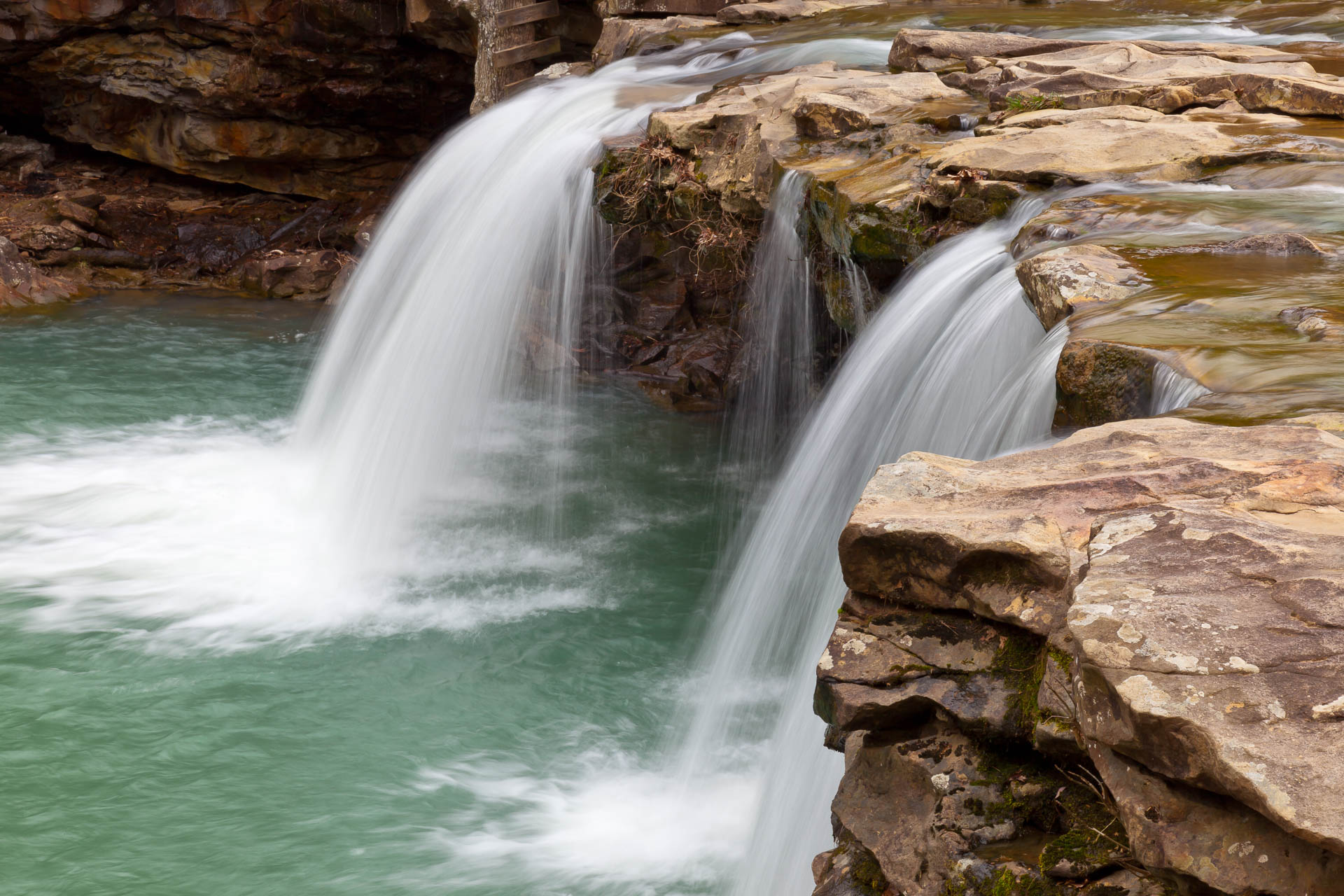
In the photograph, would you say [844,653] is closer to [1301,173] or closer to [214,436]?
[1301,173]

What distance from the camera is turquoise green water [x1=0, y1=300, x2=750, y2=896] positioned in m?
4.31

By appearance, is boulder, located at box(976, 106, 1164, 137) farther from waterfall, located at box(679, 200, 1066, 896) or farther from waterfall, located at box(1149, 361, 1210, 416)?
waterfall, located at box(1149, 361, 1210, 416)

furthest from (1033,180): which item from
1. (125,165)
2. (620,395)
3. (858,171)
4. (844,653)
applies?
(125,165)

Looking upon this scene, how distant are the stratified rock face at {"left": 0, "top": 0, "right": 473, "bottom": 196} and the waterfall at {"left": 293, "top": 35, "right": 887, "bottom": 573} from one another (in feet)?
11.3

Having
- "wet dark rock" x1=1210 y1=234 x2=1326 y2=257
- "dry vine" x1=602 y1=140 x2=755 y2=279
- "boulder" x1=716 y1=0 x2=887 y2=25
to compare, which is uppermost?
"boulder" x1=716 y1=0 x2=887 y2=25

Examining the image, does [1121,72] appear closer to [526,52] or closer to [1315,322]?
[1315,322]

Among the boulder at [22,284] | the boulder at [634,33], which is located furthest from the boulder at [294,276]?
the boulder at [634,33]

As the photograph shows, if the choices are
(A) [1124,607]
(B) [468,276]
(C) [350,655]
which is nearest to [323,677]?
(C) [350,655]

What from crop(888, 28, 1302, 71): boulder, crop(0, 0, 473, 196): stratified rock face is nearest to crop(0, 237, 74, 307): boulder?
crop(0, 0, 473, 196): stratified rock face

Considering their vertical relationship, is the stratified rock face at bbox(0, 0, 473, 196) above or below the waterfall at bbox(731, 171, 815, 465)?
above

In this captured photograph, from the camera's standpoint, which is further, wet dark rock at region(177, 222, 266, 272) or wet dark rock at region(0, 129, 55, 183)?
wet dark rock at region(0, 129, 55, 183)

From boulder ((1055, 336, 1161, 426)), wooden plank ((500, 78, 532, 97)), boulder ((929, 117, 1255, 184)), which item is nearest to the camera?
boulder ((1055, 336, 1161, 426))

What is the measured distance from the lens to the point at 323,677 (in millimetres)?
5461

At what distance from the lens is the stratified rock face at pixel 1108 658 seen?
165cm
